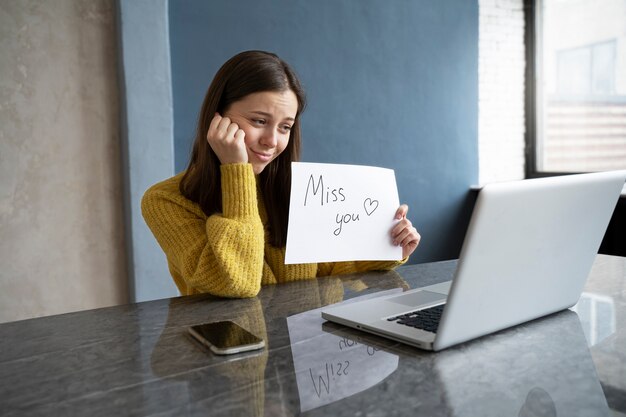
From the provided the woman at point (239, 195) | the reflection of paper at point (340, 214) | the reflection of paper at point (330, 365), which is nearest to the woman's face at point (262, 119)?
the woman at point (239, 195)

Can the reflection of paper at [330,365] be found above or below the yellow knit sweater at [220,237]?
below

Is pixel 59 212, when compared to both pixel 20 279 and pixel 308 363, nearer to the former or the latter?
pixel 20 279

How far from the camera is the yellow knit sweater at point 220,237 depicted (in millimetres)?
1232

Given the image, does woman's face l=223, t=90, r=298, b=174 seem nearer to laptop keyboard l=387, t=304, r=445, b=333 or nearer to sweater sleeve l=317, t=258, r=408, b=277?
sweater sleeve l=317, t=258, r=408, b=277

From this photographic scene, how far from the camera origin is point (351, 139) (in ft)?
12.2

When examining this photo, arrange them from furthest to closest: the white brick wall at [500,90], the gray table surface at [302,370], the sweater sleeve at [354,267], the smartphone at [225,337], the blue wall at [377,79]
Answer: the white brick wall at [500,90] < the blue wall at [377,79] < the sweater sleeve at [354,267] < the smartphone at [225,337] < the gray table surface at [302,370]

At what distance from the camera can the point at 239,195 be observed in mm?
1369

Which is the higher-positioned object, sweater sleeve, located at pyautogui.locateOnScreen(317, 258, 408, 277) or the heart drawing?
the heart drawing

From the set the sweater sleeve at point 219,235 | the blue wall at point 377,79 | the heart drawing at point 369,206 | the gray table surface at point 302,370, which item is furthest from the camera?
the blue wall at point 377,79

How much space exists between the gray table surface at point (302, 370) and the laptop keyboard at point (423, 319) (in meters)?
0.06

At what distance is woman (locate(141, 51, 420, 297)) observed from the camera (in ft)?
4.29

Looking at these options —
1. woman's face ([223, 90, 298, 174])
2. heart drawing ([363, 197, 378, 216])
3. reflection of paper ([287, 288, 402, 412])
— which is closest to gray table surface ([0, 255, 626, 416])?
reflection of paper ([287, 288, 402, 412])

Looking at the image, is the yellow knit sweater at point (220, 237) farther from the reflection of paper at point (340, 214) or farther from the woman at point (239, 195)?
the reflection of paper at point (340, 214)

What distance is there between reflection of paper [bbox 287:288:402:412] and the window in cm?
379
